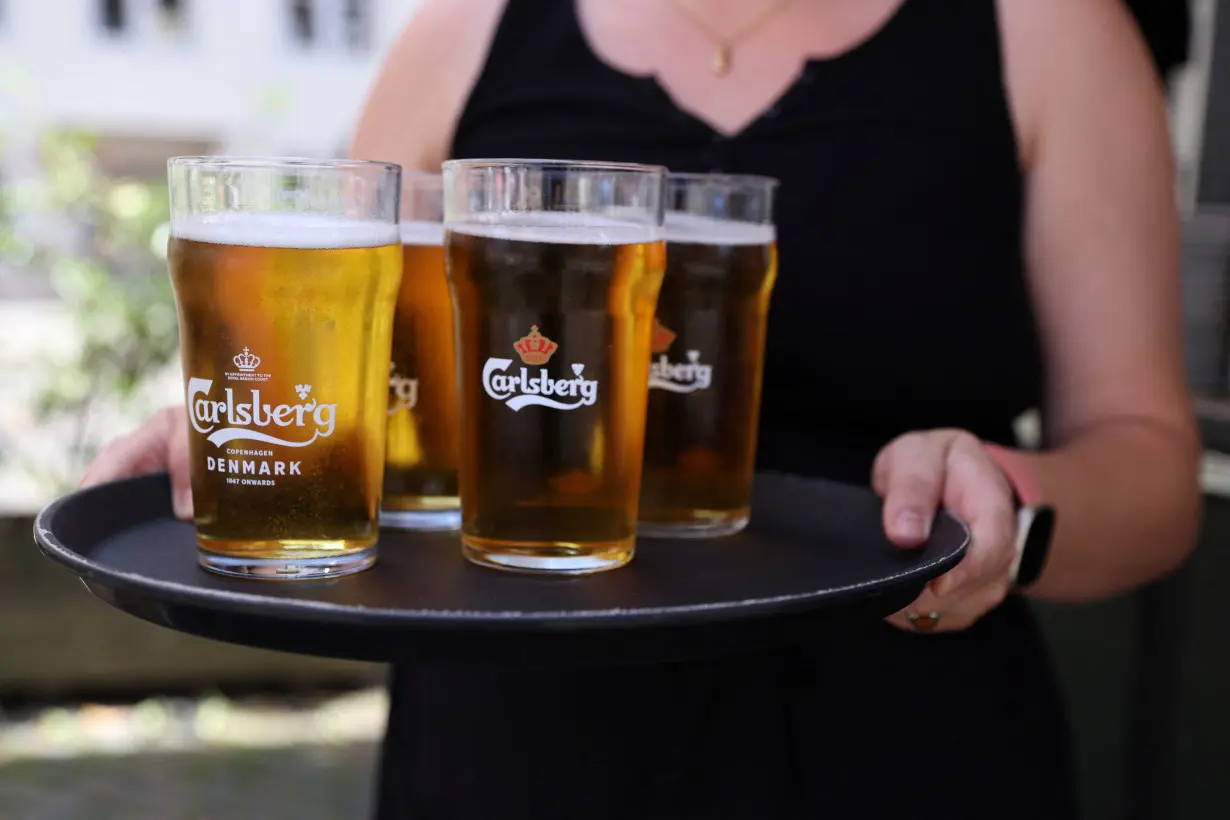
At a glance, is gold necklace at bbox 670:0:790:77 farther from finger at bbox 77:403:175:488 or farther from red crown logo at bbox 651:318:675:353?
finger at bbox 77:403:175:488

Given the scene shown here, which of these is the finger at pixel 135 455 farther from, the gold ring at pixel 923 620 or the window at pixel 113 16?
the window at pixel 113 16

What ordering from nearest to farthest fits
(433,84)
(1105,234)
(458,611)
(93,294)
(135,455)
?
1. (458,611)
2. (135,455)
3. (1105,234)
4. (433,84)
5. (93,294)

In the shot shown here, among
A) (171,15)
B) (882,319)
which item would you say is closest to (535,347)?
(882,319)

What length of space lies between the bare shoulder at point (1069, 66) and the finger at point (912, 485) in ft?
1.45

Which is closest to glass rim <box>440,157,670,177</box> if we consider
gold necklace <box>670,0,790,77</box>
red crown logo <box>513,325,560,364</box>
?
red crown logo <box>513,325,560,364</box>

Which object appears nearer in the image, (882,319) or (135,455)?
(135,455)

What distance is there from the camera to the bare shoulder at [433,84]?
1.37 metres

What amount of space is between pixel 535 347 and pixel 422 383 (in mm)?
191

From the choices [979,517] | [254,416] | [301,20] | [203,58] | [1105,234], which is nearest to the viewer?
[254,416]

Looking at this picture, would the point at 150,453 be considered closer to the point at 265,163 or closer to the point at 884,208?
the point at 265,163

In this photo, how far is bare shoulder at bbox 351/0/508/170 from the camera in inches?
53.9

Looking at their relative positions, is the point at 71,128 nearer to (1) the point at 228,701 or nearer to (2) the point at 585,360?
(1) the point at 228,701

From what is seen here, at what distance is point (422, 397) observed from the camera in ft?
3.33

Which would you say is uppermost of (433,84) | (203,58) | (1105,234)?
(203,58)
